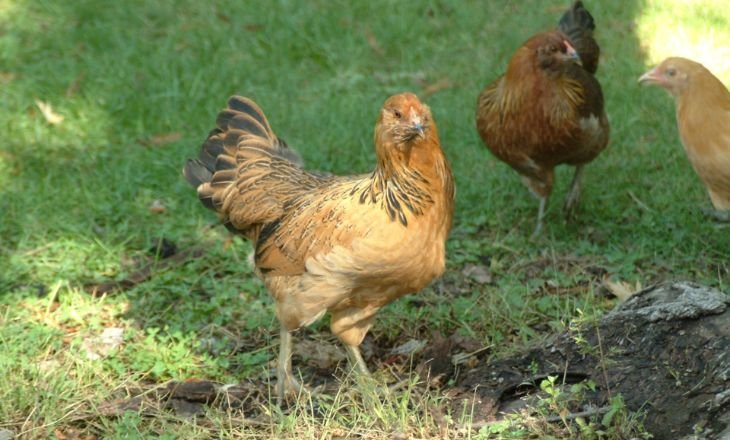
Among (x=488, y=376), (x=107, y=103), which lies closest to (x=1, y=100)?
(x=107, y=103)

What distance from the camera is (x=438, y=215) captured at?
4164 millimetres

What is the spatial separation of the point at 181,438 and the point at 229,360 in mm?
965

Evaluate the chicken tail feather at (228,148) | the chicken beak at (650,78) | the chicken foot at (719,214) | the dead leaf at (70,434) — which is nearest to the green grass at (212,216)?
the dead leaf at (70,434)

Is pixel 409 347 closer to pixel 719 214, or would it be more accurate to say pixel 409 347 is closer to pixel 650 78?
pixel 719 214

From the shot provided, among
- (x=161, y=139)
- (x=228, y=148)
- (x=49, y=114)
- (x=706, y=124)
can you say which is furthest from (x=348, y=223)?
(x=49, y=114)

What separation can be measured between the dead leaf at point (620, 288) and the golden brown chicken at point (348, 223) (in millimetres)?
1284

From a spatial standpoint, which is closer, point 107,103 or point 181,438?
point 181,438

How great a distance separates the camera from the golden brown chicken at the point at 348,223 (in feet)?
13.3

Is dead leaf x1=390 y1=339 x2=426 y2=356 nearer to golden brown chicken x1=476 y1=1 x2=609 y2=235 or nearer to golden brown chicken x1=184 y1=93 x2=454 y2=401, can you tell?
golden brown chicken x1=184 y1=93 x2=454 y2=401

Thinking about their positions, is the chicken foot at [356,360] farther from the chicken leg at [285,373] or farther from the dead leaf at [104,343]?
the dead leaf at [104,343]

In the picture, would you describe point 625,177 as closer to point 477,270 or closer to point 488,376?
point 477,270

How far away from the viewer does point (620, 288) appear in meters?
5.17

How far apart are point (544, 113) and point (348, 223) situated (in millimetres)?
2128

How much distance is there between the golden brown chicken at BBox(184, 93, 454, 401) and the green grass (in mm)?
421
